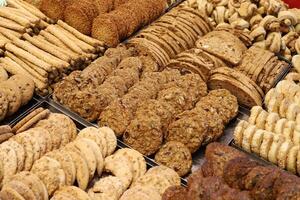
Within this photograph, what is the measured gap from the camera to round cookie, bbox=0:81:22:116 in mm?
3389

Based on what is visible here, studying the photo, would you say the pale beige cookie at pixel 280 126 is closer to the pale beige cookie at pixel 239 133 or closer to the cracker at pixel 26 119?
the pale beige cookie at pixel 239 133

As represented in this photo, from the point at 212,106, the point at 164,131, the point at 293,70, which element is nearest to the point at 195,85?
the point at 212,106

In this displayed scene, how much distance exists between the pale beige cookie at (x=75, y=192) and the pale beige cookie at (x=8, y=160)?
31 centimetres

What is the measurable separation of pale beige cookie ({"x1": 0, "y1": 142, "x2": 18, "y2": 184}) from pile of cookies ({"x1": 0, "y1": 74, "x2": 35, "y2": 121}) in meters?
0.45

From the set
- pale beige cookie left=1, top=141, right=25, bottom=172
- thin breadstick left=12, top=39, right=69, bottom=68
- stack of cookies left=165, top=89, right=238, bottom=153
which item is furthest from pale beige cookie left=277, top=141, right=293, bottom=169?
thin breadstick left=12, top=39, right=69, bottom=68

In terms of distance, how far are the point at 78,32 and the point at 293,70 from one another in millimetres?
1883

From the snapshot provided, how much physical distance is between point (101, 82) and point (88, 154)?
2.88 feet

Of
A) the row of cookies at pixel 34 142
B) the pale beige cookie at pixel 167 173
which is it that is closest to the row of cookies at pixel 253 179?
the pale beige cookie at pixel 167 173

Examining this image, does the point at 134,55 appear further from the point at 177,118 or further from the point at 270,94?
the point at 270,94

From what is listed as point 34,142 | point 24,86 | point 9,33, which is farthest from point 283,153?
point 9,33

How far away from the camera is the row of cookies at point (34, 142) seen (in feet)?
9.37

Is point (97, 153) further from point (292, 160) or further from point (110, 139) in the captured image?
point (292, 160)

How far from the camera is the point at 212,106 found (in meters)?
3.50

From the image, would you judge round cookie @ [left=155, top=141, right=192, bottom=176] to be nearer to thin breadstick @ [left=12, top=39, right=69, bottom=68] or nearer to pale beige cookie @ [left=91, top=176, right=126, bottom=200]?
pale beige cookie @ [left=91, top=176, right=126, bottom=200]
